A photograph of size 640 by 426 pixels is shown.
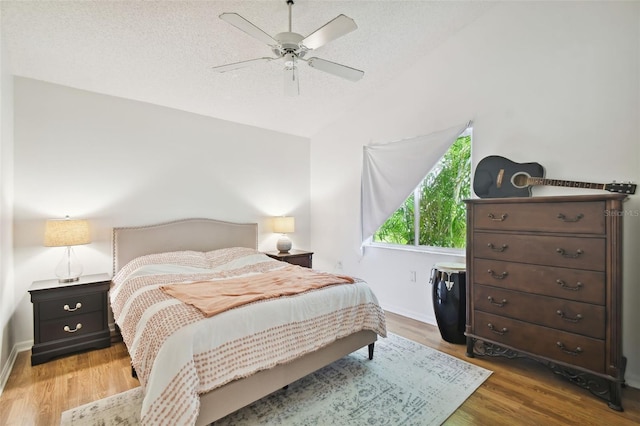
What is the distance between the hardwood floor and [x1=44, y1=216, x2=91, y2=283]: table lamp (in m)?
0.73

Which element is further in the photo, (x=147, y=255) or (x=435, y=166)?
(x=435, y=166)

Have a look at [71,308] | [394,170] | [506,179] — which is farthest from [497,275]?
[71,308]

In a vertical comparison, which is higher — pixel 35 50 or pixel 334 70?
pixel 35 50

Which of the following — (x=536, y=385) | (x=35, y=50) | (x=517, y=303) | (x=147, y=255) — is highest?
(x=35, y=50)

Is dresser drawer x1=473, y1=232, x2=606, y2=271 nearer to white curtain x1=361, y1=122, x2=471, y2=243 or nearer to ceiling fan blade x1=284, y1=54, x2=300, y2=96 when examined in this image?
white curtain x1=361, y1=122, x2=471, y2=243

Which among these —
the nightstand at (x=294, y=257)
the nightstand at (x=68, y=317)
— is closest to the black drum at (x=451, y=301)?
the nightstand at (x=294, y=257)

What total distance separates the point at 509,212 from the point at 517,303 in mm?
710

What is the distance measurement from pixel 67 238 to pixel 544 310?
3.93 m

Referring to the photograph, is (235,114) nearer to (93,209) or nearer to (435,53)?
(93,209)

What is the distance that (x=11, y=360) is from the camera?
2.55 m

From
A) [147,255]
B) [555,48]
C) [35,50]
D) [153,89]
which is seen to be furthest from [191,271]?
[555,48]

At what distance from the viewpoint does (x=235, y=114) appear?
4.01 meters

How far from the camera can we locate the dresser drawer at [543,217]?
6.72 ft

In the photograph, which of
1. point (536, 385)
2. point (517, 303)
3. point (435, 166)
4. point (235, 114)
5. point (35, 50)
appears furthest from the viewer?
point (235, 114)
